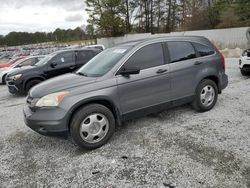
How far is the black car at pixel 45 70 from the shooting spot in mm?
8055

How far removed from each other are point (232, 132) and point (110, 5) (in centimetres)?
3681

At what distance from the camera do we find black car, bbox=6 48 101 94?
26.4 feet

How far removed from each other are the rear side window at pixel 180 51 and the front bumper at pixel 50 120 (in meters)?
2.27

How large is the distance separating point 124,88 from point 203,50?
2.15 metres

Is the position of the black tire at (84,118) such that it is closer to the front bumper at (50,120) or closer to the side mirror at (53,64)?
the front bumper at (50,120)

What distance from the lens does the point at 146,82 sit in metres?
4.04

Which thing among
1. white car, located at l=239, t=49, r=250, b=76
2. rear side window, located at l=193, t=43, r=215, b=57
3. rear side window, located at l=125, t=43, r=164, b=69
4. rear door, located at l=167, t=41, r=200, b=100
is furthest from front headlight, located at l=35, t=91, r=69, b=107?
white car, located at l=239, t=49, r=250, b=76

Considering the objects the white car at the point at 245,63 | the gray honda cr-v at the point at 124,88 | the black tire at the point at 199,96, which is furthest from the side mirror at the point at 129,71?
the white car at the point at 245,63

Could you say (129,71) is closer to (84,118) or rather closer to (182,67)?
(84,118)

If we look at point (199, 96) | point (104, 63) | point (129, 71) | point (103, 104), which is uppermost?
point (104, 63)

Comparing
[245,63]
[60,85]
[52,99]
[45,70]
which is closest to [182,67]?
[60,85]

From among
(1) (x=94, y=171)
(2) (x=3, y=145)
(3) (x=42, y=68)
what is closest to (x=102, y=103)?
(1) (x=94, y=171)

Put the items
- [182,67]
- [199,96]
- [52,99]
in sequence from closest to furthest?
1. [52,99]
2. [182,67]
3. [199,96]

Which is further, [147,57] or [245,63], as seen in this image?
[245,63]
